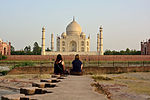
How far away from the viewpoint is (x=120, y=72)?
49.9 feet

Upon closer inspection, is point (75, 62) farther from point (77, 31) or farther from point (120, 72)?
point (77, 31)

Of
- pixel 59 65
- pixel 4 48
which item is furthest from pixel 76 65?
pixel 4 48

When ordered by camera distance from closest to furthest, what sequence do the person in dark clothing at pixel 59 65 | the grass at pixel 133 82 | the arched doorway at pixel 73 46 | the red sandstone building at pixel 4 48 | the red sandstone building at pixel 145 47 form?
the person in dark clothing at pixel 59 65
the grass at pixel 133 82
the red sandstone building at pixel 4 48
the red sandstone building at pixel 145 47
the arched doorway at pixel 73 46

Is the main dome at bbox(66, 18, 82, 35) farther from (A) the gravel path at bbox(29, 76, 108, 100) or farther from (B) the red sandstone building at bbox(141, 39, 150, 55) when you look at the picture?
(A) the gravel path at bbox(29, 76, 108, 100)

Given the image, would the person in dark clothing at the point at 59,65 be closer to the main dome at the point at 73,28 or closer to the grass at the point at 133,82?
the grass at the point at 133,82

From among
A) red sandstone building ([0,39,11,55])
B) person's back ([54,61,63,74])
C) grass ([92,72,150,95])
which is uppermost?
red sandstone building ([0,39,11,55])

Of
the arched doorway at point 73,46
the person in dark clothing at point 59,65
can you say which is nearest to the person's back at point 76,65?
the person in dark clothing at point 59,65

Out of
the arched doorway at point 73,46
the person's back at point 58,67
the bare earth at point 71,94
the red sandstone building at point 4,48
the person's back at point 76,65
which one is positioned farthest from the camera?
the arched doorway at point 73,46

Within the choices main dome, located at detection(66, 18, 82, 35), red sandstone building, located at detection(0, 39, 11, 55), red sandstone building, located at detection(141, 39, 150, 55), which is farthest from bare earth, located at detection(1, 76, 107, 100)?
main dome, located at detection(66, 18, 82, 35)

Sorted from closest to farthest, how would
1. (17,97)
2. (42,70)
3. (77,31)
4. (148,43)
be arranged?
(17,97) < (42,70) < (148,43) < (77,31)

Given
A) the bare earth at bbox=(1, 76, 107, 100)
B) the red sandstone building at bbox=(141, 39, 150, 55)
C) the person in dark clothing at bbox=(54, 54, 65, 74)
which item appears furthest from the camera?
the red sandstone building at bbox=(141, 39, 150, 55)

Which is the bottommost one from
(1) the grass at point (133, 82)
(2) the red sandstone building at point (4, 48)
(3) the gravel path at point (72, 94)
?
(1) the grass at point (133, 82)

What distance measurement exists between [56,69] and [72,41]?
40.7m

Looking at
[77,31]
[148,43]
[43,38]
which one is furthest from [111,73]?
[77,31]
